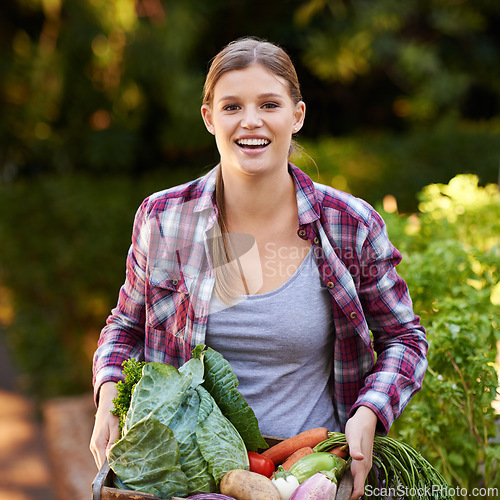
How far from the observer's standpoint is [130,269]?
6.01ft

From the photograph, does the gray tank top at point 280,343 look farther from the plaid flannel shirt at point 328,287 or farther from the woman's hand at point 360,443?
the woman's hand at point 360,443

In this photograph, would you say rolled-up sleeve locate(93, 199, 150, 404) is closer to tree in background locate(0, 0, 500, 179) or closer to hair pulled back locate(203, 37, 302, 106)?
hair pulled back locate(203, 37, 302, 106)

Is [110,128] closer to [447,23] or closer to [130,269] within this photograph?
[447,23]

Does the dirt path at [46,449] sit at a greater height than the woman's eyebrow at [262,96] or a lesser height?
lesser

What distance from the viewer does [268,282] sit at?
1749mm

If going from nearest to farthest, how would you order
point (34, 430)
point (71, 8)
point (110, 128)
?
point (34, 430), point (71, 8), point (110, 128)

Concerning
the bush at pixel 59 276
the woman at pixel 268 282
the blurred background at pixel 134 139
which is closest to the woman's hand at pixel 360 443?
the woman at pixel 268 282

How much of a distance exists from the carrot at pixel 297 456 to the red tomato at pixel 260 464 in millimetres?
37

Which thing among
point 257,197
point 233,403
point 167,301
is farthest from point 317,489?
Result: point 257,197

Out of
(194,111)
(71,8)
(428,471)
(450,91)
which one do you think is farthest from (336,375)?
(450,91)

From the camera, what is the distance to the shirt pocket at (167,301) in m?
1.76

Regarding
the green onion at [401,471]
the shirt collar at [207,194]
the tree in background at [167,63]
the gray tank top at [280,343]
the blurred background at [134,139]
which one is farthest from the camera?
the tree in background at [167,63]

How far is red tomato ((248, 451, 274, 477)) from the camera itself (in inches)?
58.8

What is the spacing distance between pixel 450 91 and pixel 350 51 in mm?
1349
